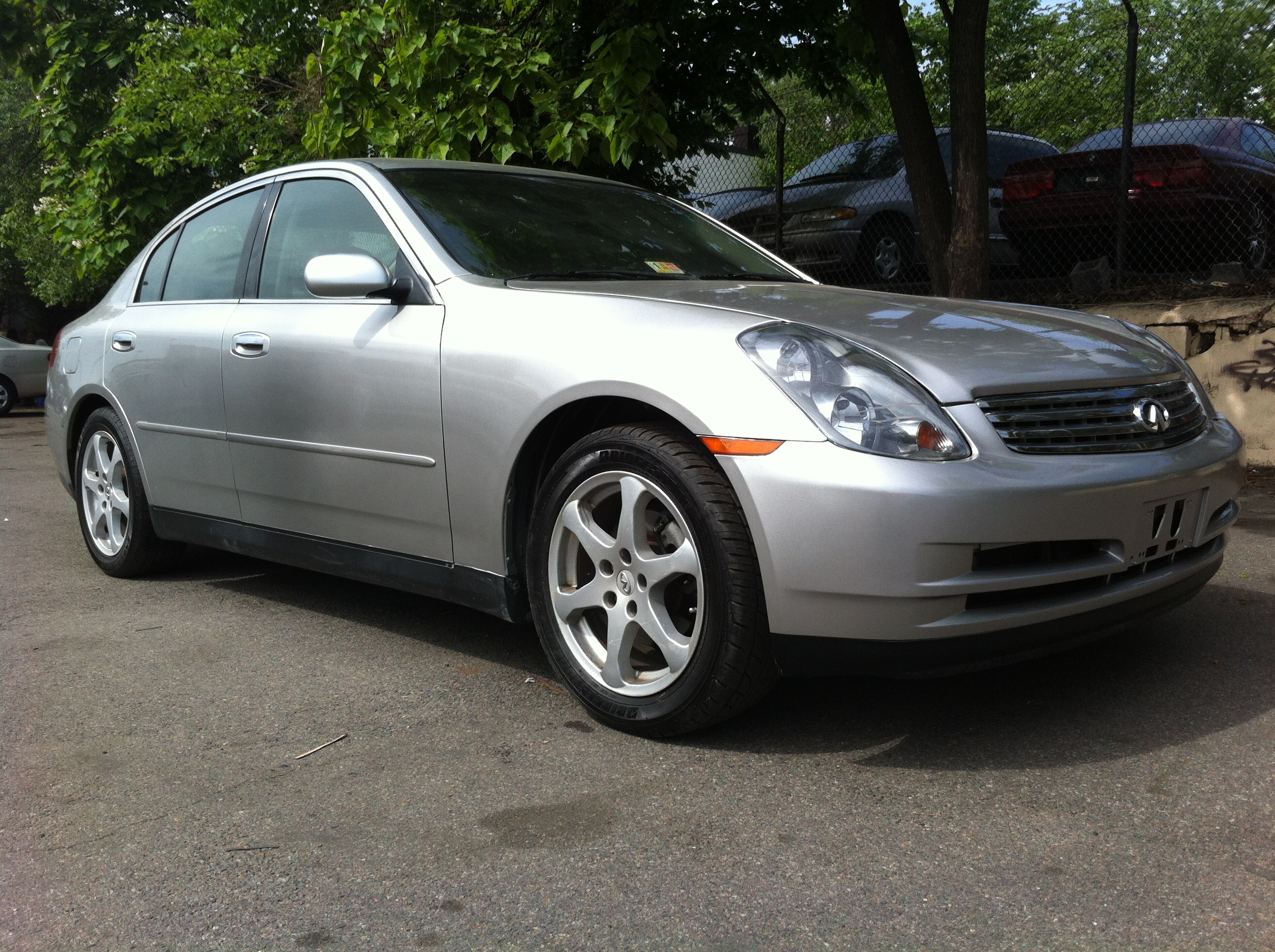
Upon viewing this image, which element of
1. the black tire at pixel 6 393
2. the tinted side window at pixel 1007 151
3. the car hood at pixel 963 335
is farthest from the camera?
the black tire at pixel 6 393

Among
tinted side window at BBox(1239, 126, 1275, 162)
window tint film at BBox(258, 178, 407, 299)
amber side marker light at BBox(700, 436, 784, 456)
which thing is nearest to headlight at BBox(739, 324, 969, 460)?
amber side marker light at BBox(700, 436, 784, 456)

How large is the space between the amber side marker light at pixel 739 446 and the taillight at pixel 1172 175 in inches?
255

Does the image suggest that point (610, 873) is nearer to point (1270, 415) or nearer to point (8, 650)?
point (8, 650)

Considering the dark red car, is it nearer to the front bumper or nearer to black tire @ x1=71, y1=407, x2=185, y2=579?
the front bumper

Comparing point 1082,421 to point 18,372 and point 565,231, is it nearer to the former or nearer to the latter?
point 565,231

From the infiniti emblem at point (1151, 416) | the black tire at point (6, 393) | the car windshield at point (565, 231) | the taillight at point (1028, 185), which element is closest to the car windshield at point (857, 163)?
the taillight at point (1028, 185)

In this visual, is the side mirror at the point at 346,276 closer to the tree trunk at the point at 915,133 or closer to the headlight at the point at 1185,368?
the headlight at the point at 1185,368

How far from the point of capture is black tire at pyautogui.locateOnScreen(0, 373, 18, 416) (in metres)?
17.9

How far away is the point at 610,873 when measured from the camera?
2488mm

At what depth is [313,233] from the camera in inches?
172

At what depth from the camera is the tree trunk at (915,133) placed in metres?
7.95

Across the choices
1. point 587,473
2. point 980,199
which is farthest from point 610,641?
point 980,199

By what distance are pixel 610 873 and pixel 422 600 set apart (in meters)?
2.44

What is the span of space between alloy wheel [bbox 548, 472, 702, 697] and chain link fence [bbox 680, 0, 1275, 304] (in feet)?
14.9
